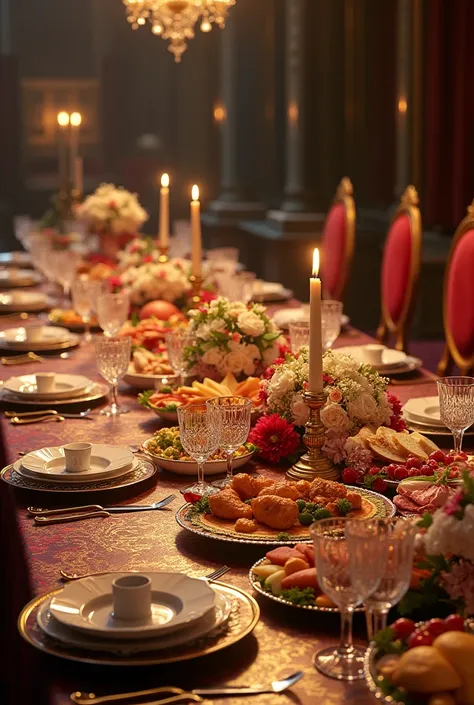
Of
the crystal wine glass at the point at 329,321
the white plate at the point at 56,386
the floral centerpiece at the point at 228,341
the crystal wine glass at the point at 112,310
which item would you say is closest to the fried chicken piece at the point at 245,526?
the floral centerpiece at the point at 228,341

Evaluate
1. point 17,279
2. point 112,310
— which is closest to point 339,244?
point 17,279

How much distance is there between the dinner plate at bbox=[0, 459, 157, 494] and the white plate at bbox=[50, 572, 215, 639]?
52 cm

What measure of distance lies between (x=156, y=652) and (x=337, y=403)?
0.84 meters

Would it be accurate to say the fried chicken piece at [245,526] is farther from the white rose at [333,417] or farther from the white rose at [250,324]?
the white rose at [250,324]

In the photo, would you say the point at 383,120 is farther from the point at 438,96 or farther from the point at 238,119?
the point at 238,119

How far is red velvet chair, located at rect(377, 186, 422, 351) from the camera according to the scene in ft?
13.1

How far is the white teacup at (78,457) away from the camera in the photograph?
204 centimetres

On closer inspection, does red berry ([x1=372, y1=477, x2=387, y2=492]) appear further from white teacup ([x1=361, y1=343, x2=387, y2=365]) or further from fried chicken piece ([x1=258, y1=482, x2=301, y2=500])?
white teacup ([x1=361, y1=343, x2=387, y2=365])

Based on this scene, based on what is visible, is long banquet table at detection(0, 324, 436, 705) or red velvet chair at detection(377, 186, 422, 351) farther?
red velvet chair at detection(377, 186, 422, 351)

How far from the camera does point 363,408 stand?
209 cm

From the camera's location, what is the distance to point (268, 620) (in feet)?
4.77

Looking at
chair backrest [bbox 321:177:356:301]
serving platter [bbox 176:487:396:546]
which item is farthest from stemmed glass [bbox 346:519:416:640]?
chair backrest [bbox 321:177:356:301]

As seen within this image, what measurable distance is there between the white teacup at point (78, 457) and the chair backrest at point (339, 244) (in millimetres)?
2925

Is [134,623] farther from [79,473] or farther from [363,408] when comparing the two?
[363,408]
